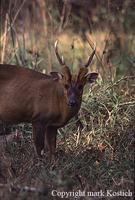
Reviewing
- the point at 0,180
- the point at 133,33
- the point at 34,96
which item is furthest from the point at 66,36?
the point at 0,180

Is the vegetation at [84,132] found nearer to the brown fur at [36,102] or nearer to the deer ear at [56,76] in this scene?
the brown fur at [36,102]

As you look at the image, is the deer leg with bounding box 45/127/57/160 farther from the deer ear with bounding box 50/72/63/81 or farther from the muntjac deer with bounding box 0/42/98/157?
the deer ear with bounding box 50/72/63/81

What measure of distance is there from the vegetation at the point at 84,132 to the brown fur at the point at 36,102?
35cm

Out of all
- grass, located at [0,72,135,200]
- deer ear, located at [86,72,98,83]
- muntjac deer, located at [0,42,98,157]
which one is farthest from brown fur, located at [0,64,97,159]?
grass, located at [0,72,135,200]

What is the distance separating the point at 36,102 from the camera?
8477 mm

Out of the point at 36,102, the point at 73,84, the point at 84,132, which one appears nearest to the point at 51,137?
the point at 36,102

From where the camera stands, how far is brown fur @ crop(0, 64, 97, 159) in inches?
332

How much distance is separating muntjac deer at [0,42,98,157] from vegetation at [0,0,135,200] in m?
0.33

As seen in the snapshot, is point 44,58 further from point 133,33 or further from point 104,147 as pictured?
point 104,147

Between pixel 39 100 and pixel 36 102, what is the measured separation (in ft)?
0.14

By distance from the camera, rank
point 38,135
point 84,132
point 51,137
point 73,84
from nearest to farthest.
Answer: point 73,84, point 38,135, point 51,137, point 84,132

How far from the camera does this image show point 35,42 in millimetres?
12062

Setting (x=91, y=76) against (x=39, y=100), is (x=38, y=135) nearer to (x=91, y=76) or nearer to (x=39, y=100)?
(x=39, y=100)

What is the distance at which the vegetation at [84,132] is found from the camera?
7.20 metres
